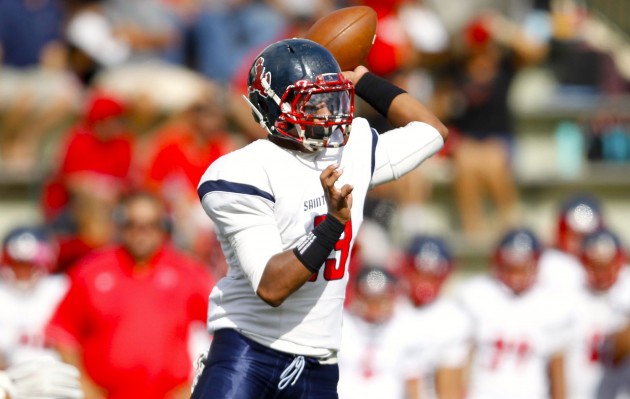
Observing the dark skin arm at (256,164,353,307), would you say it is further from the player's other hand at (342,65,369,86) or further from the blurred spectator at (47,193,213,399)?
the blurred spectator at (47,193,213,399)

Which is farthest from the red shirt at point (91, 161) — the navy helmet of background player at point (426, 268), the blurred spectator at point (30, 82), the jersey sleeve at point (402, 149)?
the jersey sleeve at point (402, 149)

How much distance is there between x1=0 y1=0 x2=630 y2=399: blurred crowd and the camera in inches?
249

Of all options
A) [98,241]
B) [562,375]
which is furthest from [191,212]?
[562,375]

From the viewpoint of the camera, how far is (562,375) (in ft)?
23.1

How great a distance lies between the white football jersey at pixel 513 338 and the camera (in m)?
7.10

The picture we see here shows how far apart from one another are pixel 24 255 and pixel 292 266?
4.01 meters

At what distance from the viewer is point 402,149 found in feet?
13.8

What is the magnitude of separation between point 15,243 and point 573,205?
357cm

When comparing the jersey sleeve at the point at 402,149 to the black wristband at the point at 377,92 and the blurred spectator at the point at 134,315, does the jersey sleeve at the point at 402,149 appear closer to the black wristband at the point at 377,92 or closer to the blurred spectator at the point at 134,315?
the black wristband at the point at 377,92

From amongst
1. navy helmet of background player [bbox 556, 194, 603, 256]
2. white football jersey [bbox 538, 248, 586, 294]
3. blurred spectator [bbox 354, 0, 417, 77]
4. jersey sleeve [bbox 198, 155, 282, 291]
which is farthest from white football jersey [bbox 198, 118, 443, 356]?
blurred spectator [bbox 354, 0, 417, 77]

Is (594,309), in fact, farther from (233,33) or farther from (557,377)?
(233,33)

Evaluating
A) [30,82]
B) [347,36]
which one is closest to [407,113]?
[347,36]

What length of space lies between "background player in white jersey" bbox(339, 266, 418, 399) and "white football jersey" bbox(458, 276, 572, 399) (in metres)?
0.41

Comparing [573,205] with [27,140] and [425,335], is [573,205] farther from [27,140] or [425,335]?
[27,140]
